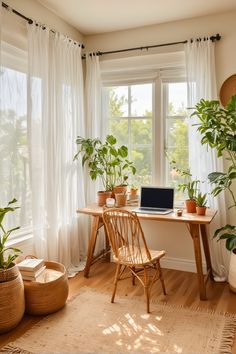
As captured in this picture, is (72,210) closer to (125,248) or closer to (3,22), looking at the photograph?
(125,248)

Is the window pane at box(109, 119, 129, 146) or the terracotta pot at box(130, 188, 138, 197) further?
the window pane at box(109, 119, 129, 146)

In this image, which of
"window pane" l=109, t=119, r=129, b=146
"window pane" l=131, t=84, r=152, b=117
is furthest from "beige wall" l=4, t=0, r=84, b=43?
"window pane" l=109, t=119, r=129, b=146

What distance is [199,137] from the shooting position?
3.22 m

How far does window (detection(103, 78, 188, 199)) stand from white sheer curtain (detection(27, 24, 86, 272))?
1.64 feet

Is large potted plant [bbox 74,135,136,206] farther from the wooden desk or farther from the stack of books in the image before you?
the stack of books

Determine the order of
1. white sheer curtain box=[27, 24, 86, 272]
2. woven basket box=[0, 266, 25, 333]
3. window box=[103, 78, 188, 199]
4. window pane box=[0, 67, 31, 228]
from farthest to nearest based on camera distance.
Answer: window box=[103, 78, 188, 199]
white sheer curtain box=[27, 24, 86, 272]
window pane box=[0, 67, 31, 228]
woven basket box=[0, 266, 25, 333]

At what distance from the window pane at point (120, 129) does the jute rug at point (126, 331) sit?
74.2 inches

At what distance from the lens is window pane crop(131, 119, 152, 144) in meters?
3.66

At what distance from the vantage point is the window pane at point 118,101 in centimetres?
378

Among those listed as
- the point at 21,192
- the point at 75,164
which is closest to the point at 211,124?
the point at 75,164

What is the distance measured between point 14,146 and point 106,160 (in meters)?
1.11

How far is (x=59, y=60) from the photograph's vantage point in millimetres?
3230

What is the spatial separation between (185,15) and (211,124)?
4.20 ft

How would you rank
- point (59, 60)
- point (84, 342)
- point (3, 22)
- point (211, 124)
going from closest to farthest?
point (84, 342) < point (3, 22) < point (211, 124) < point (59, 60)
